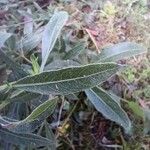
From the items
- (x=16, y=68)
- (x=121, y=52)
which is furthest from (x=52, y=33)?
(x=121, y=52)

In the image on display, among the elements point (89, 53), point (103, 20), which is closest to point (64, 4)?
point (103, 20)

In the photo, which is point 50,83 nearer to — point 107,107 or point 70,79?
point 70,79

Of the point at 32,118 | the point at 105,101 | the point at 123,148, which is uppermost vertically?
the point at 32,118

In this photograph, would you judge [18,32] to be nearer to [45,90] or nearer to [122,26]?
[122,26]

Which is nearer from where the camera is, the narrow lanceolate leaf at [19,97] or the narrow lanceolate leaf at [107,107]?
the narrow lanceolate leaf at [19,97]

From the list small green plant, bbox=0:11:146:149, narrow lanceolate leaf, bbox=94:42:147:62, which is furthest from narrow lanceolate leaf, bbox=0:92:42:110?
narrow lanceolate leaf, bbox=94:42:147:62

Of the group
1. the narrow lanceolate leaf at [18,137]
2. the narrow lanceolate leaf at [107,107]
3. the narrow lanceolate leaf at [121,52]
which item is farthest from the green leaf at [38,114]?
the narrow lanceolate leaf at [121,52]

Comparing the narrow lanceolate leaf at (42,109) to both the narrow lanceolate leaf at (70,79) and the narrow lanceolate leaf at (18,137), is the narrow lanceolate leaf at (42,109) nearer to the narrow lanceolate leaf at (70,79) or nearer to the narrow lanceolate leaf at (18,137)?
the narrow lanceolate leaf at (70,79)

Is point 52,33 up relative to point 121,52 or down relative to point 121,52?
up
